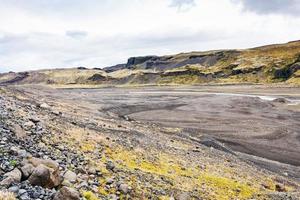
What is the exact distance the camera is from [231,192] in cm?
2159

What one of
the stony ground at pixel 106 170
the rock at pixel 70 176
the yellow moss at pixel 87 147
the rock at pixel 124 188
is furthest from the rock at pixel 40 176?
the yellow moss at pixel 87 147

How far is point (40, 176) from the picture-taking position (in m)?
13.4

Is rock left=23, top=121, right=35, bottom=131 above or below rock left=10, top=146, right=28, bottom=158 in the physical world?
above

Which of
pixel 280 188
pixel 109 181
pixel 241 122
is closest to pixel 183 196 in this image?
pixel 109 181

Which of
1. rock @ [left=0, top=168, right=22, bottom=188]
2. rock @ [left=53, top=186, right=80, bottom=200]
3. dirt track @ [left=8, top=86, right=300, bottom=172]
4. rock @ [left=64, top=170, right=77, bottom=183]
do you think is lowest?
dirt track @ [left=8, top=86, right=300, bottom=172]

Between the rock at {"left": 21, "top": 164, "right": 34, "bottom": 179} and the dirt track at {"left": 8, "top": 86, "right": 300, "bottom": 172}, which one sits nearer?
the rock at {"left": 21, "top": 164, "right": 34, "bottom": 179}

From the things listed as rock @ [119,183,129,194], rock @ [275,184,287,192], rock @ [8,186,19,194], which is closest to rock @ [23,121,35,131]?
rock @ [119,183,129,194]

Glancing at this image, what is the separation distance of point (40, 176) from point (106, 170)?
5.27 m

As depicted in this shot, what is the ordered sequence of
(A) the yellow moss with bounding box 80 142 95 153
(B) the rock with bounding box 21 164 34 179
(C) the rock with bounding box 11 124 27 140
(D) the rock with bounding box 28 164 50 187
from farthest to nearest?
(A) the yellow moss with bounding box 80 142 95 153 → (C) the rock with bounding box 11 124 27 140 → (B) the rock with bounding box 21 164 34 179 → (D) the rock with bounding box 28 164 50 187

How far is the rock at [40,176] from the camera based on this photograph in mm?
13234

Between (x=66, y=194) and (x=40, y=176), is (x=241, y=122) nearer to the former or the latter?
(x=40, y=176)

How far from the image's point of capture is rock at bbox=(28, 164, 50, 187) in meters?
13.2

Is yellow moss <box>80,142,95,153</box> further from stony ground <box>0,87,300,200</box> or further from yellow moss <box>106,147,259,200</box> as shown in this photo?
yellow moss <box>106,147,259,200</box>

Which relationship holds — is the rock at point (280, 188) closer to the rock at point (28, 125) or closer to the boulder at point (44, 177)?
the rock at point (28, 125)
